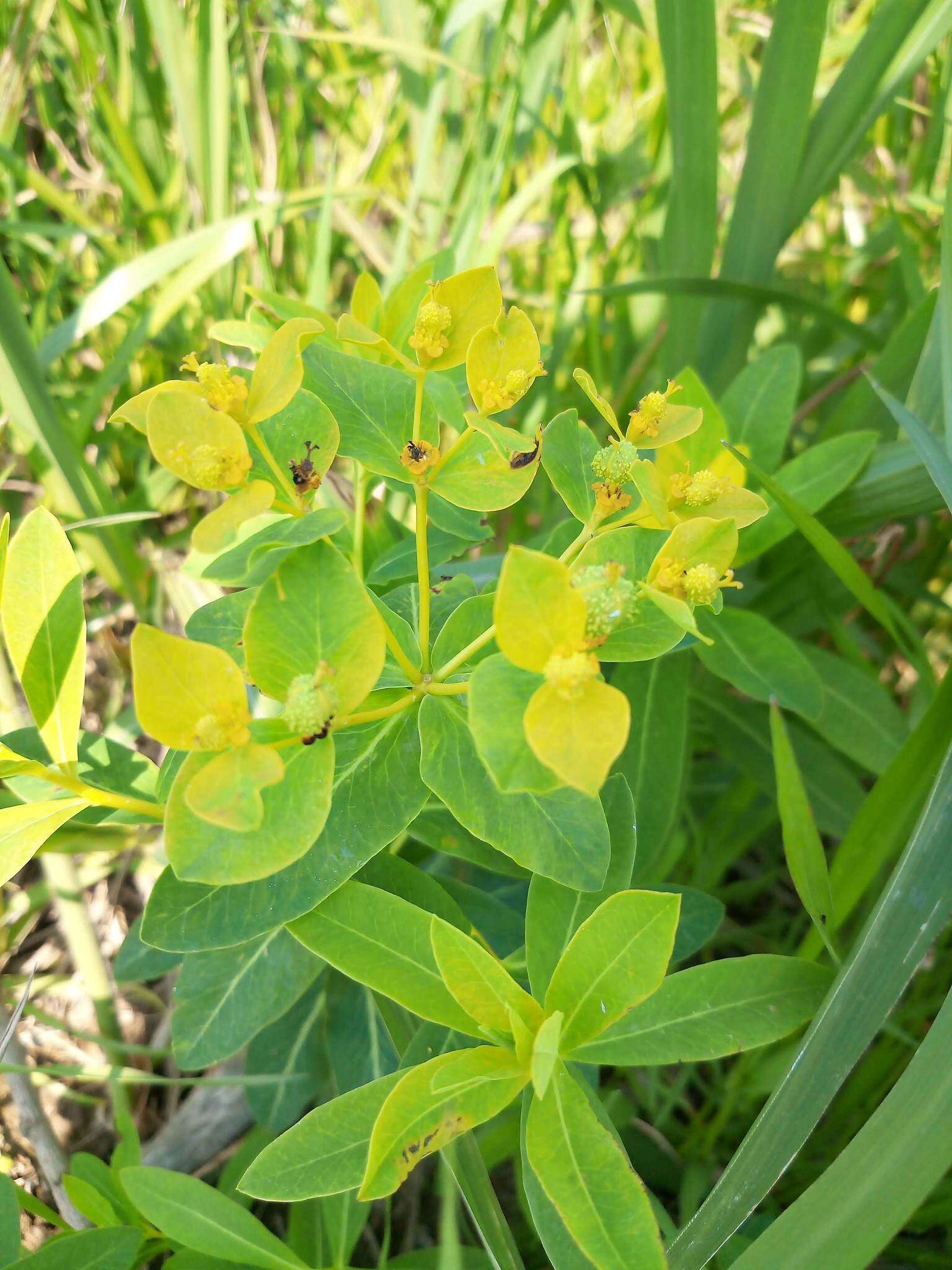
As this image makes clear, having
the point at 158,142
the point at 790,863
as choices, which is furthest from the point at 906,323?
the point at 158,142

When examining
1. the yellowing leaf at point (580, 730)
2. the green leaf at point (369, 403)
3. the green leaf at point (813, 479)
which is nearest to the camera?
the yellowing leaf at point (580, 730)

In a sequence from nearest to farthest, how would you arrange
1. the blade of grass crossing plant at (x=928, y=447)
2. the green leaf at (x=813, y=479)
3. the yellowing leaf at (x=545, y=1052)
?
the yellowing leaf at (x=545, y=1052) → the blade of grass crossing plant at (x=928, y=447) → the green leaf at (x=813, y=479)

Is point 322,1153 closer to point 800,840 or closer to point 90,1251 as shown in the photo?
point 90,1251

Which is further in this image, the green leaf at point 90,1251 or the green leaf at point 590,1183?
the green leaf at point 90,1251

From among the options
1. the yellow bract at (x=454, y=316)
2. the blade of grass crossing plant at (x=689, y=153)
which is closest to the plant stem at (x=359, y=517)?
the yellow bract at (x=454, y=316)

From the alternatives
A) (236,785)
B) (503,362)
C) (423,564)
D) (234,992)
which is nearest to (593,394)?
(503,362)

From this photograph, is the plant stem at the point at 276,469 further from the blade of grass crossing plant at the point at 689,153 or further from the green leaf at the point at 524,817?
the blade of grass crossing plant at the point at 689,153

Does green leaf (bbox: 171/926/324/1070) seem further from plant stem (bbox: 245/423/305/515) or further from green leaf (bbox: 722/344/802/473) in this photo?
green leaf (bbox: 722/344/802/473)

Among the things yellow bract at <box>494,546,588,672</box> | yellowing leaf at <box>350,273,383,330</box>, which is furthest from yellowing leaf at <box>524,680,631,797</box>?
yellowing leaf at <box>350,273,383,330</box>

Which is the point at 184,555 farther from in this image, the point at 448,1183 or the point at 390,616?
the point at 448,1183
